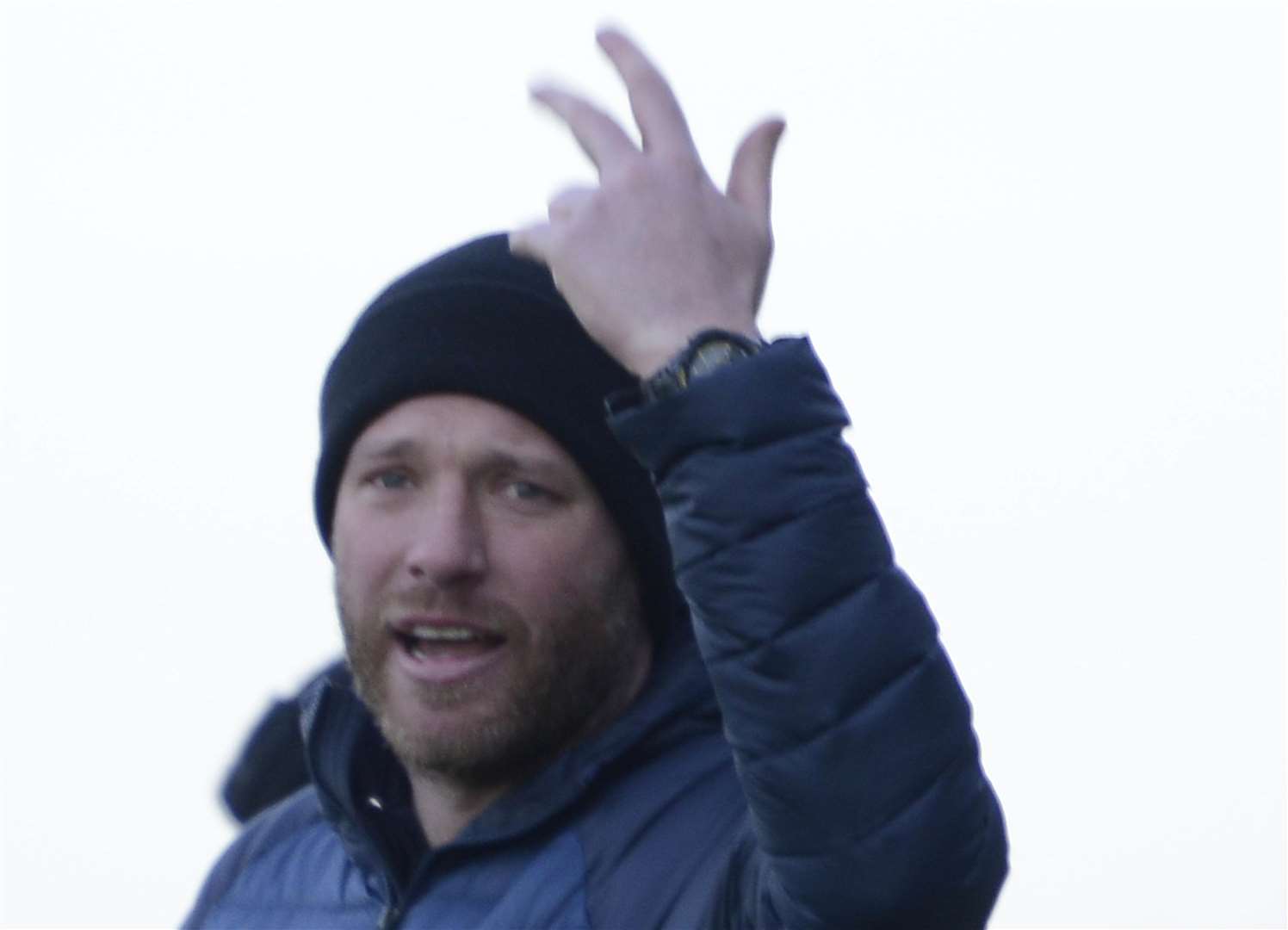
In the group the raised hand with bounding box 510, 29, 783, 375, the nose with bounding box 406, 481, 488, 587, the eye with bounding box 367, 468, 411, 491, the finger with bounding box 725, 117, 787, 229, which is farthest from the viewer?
the eye with bounding box 367, 468, 411, 491

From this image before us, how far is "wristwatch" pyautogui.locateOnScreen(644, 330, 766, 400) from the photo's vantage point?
2.11m

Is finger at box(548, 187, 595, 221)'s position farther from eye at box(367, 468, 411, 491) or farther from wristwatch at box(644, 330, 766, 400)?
eye at box(367, 468, 411, 491)

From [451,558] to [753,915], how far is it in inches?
25.6

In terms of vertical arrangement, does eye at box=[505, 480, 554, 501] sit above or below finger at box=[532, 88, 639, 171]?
below

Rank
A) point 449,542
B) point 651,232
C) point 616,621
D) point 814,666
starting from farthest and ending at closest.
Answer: point 616,621 < point 449,542 < point 651,232 < point 814,666

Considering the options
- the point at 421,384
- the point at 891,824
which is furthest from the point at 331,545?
the point at 891,824

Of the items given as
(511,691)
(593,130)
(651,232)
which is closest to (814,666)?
(651,232)

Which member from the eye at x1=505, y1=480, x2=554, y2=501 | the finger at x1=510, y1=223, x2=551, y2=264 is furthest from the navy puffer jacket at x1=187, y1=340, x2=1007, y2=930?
the eye at x1=505, y1=480, x2=554, y2=501

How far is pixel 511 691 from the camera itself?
2.74m

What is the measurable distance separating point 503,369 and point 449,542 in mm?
207

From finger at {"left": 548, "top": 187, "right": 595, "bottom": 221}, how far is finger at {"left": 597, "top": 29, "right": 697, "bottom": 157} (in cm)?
7

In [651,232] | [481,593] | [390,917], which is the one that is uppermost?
[651,232]

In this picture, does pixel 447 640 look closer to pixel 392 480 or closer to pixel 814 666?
pixel 392 480

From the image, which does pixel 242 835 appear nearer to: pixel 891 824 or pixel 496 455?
pixel 496 455
